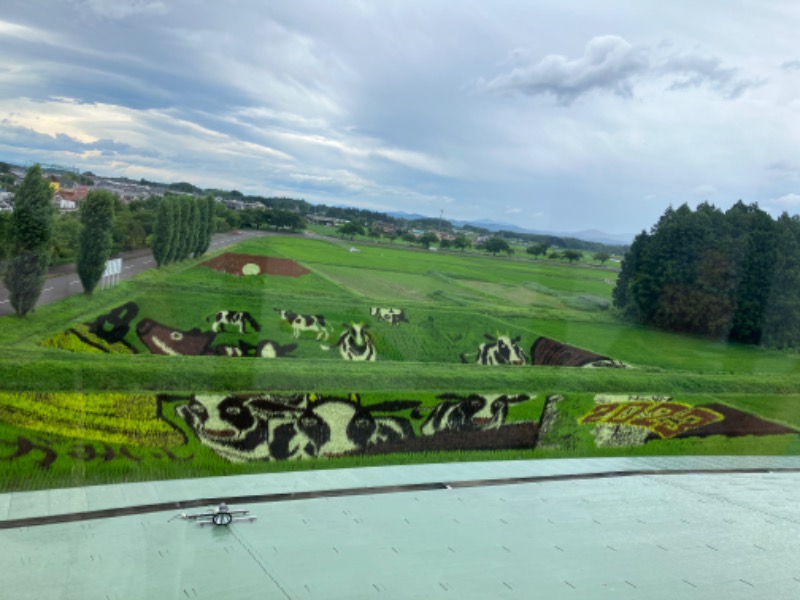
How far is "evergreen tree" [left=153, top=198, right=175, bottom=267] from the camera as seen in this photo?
23.3 ft

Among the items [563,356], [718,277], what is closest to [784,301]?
[718,277]

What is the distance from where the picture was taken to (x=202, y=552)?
10.2ft

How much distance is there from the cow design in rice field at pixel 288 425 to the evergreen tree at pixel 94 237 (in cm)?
162

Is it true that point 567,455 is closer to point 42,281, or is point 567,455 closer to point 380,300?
point 380,300

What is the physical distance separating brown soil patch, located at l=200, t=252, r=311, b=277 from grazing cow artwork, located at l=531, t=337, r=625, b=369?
3.11 m

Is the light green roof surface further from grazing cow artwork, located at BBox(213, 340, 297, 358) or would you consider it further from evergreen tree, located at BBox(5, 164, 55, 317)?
grazing cow artwork, located at BBox(213, 340, 297, 358)

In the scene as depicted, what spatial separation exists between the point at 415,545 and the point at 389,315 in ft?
17.1

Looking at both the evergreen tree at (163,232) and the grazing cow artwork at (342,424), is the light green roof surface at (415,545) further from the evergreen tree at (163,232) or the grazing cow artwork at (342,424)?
the evergreen tree at (163,232)

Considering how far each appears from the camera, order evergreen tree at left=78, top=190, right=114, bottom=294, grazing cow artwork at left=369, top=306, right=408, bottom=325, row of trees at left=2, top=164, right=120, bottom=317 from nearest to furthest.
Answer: row of trees at left=2, top=164, right=120, bottom=317 < evergreen tree at left=78, top=190, right=114, bottom=294 < grazing cow artwork at left=369, top=306, right=408, bottom=325

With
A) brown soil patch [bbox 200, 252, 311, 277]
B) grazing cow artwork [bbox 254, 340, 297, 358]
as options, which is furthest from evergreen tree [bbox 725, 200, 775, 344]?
grazing cow artwork [bbox 254, 340, 297, 358]

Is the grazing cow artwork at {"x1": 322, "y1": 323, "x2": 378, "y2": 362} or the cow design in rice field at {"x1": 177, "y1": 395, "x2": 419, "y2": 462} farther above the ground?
the grazing cow artwork at {"x1": 322, "y1": 323, "x2": 378, "y2": 362}

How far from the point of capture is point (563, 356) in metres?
9.10

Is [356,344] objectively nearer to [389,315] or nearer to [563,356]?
[389,315]

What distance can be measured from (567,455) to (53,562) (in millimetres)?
5290
